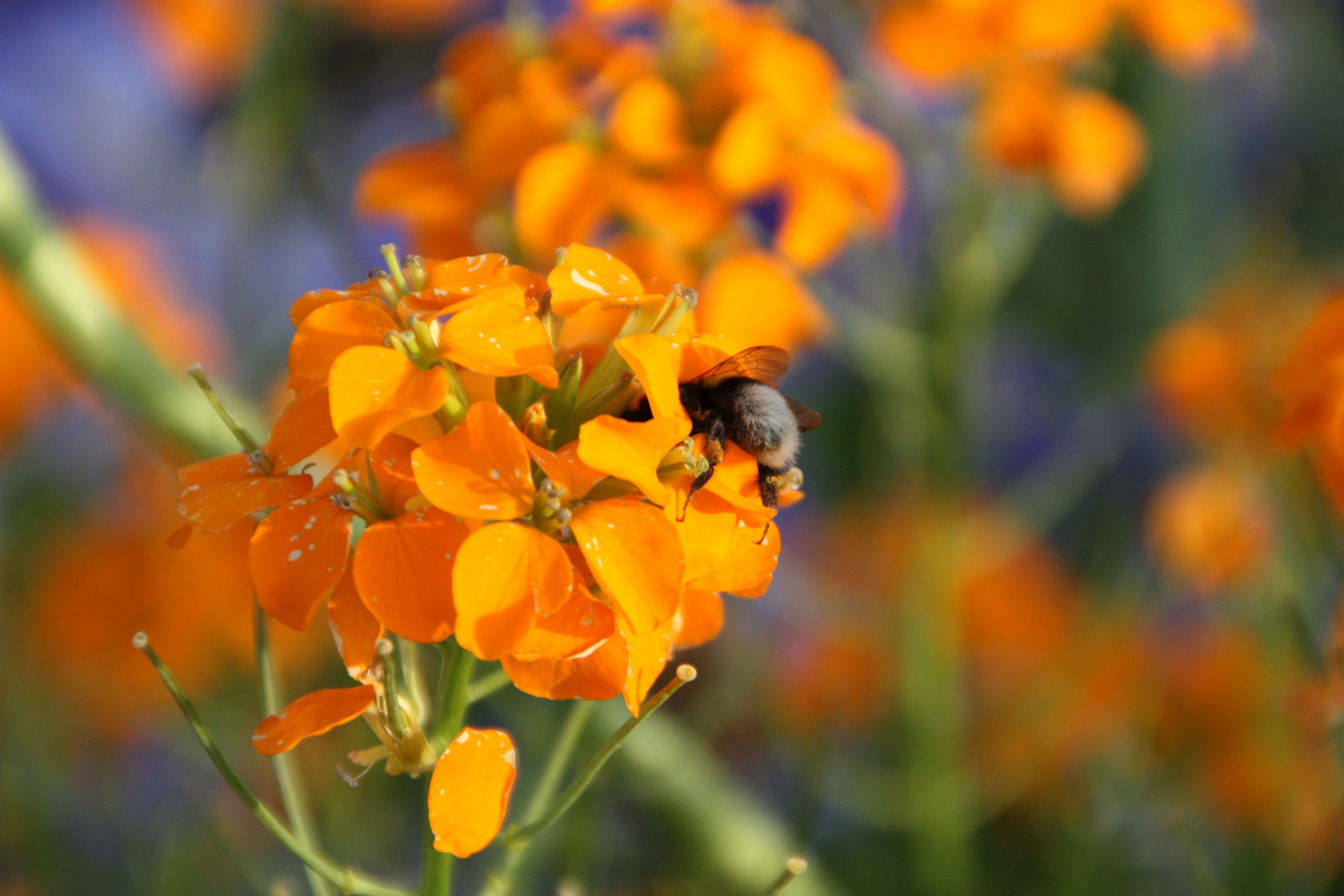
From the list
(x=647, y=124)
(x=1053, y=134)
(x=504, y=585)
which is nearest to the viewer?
(x=504, y=585)

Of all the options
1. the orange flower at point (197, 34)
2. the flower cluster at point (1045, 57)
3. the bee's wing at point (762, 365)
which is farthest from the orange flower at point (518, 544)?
the orange flower at point (197, 34)

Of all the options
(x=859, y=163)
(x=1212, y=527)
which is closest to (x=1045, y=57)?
(x=859, y=163)

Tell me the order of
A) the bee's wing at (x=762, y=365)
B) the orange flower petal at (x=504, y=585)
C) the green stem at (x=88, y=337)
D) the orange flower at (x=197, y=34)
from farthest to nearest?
1. the orange flower at (x=197, y=34)
2. the green stem at (x=88, y=337)
3. the bee's wing at (x=762, y=365)
4. the orange flower petal at (x=504, y=585)

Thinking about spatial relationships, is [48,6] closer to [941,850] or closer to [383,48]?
[383,48]

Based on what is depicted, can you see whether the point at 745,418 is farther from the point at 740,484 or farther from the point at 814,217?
the point at 814,217

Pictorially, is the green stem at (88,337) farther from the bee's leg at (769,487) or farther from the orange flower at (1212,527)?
the orange flower at (1212,527)

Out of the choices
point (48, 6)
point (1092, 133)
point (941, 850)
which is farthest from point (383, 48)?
point (941, 850)

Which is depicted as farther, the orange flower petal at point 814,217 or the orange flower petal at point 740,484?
the orange flower petal at point 814,217
